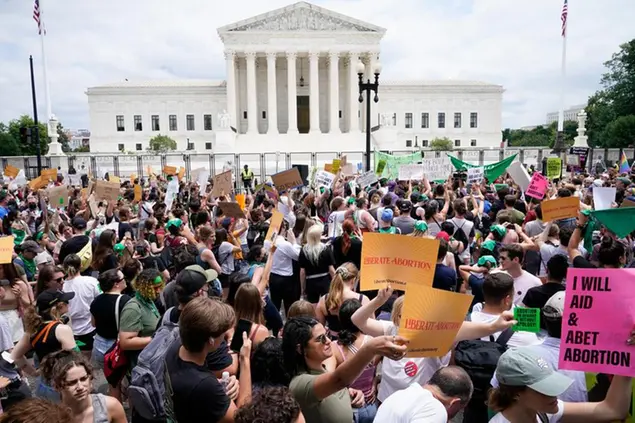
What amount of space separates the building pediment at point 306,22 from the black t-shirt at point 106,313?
58005 millimetres

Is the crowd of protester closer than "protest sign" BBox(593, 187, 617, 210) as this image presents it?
Yes

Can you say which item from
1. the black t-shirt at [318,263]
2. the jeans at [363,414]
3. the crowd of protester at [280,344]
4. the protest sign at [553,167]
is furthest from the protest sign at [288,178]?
the protest sign at [553,167]

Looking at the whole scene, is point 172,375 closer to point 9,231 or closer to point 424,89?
point 9,231

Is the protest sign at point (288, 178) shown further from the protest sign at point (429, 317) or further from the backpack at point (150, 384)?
the protest sign at point (429, 317)

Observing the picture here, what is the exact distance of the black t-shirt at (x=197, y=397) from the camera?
278 cm

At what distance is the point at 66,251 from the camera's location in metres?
7.04

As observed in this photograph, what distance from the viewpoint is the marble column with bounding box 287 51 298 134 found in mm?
58625

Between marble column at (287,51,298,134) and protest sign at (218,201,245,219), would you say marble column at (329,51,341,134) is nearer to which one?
marble column at (287,51,298,134)

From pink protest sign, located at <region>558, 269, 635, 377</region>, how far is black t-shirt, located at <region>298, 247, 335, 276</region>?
3.55 metres

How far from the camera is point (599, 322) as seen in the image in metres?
2.83

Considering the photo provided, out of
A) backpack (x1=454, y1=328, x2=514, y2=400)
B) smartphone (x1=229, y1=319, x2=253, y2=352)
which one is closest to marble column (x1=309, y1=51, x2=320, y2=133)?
smartphone (x1=229, y1=319, x2=253, y2=352)

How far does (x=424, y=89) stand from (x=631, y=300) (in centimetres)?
7103

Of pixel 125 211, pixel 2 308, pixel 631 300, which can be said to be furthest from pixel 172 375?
pixel 125 211

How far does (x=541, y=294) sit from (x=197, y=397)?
297 centimetres
